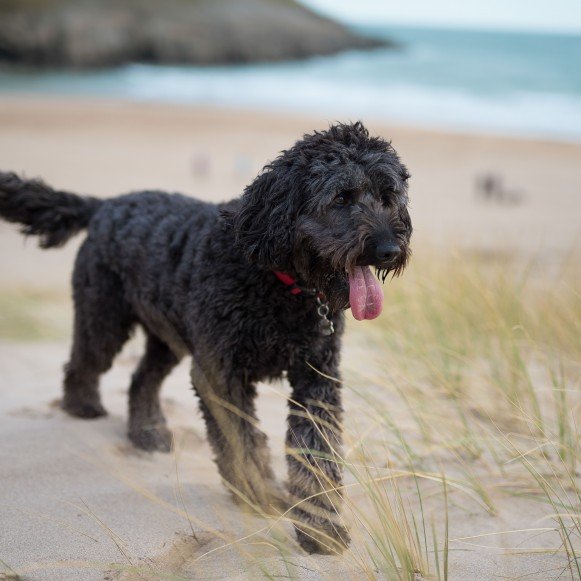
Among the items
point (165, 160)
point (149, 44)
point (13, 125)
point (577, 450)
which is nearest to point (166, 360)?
point (577, 450)

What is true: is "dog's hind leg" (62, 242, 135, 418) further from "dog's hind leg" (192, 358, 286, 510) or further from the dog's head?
the dog's head

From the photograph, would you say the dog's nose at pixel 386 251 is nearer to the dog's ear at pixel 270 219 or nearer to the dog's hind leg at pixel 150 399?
the dog's ear at pixel 270 219

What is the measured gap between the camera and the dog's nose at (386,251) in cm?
294

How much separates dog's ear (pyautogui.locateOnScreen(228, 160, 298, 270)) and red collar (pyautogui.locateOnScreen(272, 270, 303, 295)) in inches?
2.4

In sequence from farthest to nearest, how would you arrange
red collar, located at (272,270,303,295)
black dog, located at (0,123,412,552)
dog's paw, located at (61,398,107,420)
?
dog's paw, located at (61,398,107,420)
red collar, located at (272,270,303,295)
black dog, located at (0,123,412,552)

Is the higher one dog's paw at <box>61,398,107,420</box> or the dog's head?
the dog's head

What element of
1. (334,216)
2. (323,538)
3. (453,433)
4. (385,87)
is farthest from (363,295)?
(385,87)

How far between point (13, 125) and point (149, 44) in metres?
26.4

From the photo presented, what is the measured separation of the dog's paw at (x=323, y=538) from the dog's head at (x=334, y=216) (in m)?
0.90

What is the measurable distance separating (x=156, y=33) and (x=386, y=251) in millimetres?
45755

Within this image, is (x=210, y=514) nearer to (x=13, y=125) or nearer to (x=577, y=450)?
(x=577, y=450)

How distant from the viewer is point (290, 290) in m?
3.30

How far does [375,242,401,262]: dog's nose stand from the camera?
2.94m

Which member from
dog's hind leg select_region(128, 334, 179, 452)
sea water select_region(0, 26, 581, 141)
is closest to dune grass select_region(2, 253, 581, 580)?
dog's hind leg select_region(128, 334, 179, 452)
